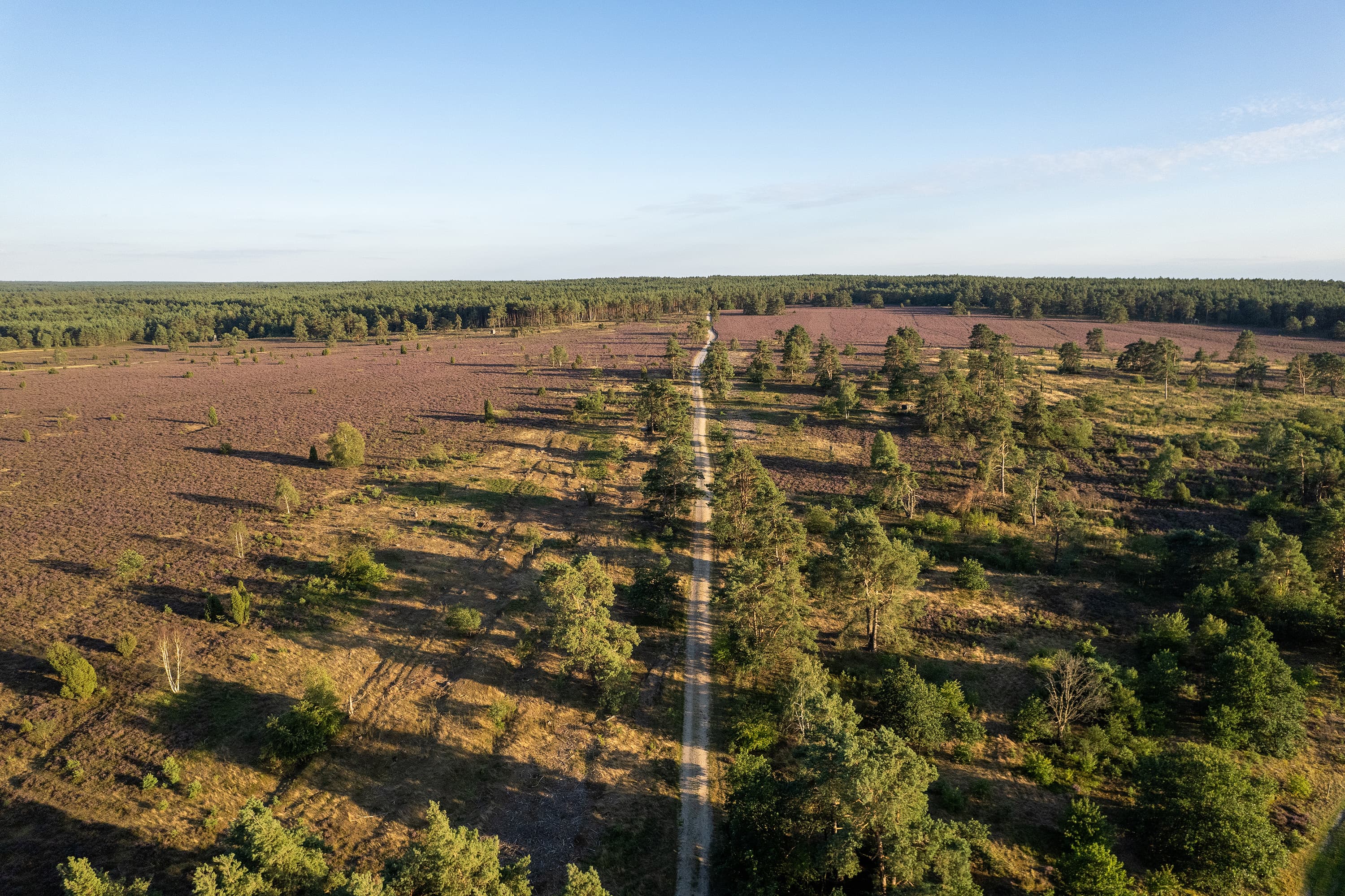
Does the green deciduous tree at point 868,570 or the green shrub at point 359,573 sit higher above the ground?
the green deciduous tree at point 868,570

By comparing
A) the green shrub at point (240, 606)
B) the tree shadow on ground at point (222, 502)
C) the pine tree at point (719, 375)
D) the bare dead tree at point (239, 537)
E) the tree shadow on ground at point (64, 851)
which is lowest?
the tree shadow on ground at point (64, 851)

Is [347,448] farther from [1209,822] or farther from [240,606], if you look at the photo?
[1209,822]

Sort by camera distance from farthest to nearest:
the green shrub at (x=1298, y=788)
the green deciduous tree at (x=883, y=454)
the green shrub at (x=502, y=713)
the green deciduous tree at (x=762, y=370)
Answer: the green deciduous tree at (x=762, y=370), the green deciduous tree at (x=883, y=454), the green shrub at (x=502, y=713), the green shrub at (x=1298, y=788)

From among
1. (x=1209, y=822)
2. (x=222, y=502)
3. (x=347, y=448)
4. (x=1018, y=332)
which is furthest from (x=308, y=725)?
(x=1018, y=332)

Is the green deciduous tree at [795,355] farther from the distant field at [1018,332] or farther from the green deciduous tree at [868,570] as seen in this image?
the green deciduous tree at [868,570]

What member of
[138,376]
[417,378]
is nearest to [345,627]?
[417,378]

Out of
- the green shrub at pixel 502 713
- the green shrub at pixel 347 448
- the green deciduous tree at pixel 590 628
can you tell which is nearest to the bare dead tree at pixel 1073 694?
the green deciduous tree at pixel 590 628
